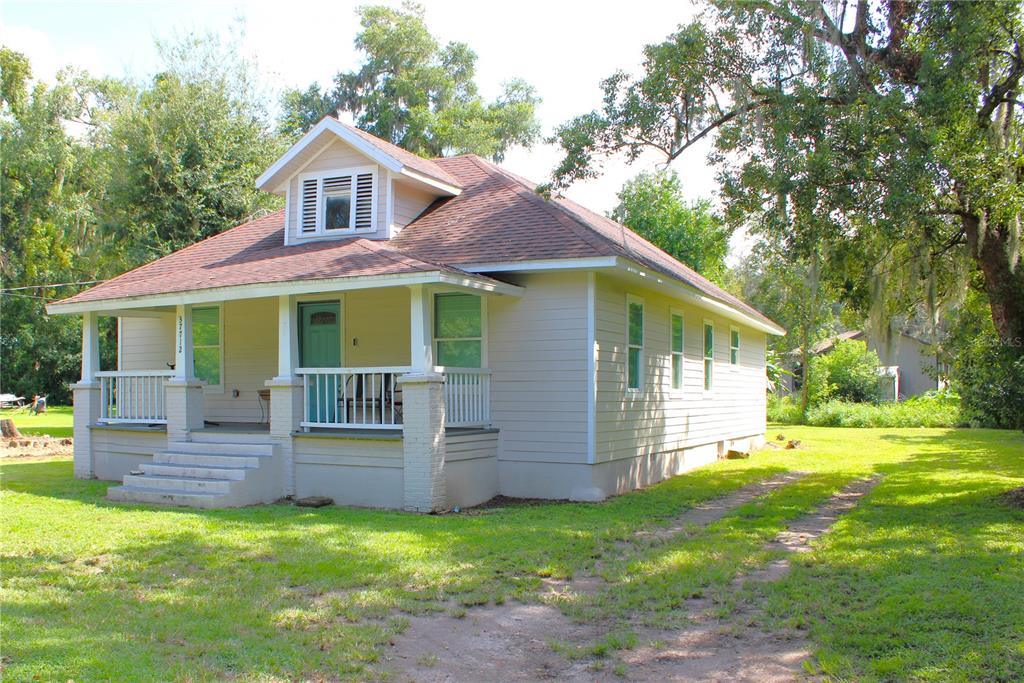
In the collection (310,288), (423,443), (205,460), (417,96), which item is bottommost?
(205,460)

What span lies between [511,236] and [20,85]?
34.1 m

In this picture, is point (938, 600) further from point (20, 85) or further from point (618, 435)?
point (20, 85)

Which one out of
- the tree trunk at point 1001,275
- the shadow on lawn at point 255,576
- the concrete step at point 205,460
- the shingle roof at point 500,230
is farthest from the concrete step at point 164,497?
the tree trunk at point 1001,275

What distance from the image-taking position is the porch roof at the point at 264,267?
1051cm

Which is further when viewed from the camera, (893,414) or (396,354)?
(893,414)

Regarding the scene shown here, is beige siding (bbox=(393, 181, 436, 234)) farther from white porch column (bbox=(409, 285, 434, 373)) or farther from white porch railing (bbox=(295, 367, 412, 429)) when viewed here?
white porch column (bbox=(409, 285, 434, 373))

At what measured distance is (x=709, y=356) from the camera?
17.2 meters

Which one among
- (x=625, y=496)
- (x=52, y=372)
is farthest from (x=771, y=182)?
(x=52, y=372)

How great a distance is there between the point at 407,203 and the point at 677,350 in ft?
18.5

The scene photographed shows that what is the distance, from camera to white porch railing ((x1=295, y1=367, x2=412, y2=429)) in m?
10.6

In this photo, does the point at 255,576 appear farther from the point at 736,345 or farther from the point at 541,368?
the point at 736,345

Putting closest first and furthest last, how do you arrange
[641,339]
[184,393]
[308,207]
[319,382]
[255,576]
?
[255,576]
[184,393]
[319,382]
[641,339]
[308,207]

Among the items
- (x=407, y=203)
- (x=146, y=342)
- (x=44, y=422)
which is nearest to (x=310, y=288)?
(x=407, y=203)

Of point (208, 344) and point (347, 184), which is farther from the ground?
point (347, 184)
